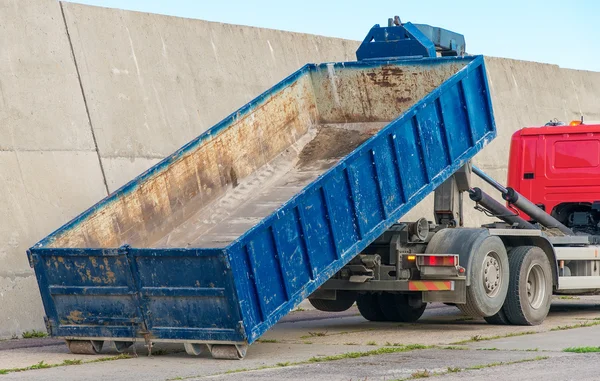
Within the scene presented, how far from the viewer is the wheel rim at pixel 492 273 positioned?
13.2 meters

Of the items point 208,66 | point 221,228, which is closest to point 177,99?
point 208,66

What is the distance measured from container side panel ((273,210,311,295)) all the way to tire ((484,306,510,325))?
3484 millimetres

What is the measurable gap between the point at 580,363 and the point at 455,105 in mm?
4165

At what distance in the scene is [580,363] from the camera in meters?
9.82

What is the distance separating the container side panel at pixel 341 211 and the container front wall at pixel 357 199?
10mm

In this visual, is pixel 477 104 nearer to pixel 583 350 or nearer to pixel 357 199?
pixel 357 199

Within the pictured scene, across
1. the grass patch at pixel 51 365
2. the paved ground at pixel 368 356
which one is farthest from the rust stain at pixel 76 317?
the grass patch at pixel 51 365

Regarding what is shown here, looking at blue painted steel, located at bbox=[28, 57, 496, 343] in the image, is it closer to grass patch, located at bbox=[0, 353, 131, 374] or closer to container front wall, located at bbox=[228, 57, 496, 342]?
container front wall, located at bbox=[228, 57, 496, 342]

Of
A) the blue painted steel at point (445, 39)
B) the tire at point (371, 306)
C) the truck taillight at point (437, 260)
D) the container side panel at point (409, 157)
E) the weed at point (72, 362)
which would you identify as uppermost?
A: the blue painted steel at point (445, 39)

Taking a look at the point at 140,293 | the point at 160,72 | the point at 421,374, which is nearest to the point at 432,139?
the point at 140,293

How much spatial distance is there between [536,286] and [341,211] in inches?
149

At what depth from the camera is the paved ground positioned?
9.51 meters

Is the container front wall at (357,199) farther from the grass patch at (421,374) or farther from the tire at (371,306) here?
the tire at (371,306)

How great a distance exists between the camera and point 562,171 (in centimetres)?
1600
